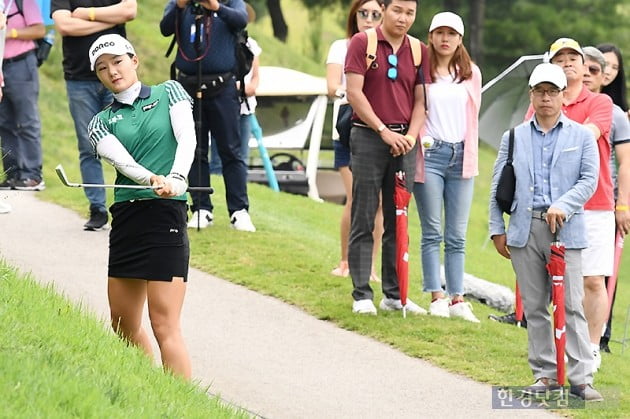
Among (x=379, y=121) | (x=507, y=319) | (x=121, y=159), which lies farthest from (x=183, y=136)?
(x=507, y=319)

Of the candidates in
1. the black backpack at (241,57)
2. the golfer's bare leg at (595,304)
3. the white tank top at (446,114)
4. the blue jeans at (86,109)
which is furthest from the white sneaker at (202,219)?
the golfer's bare leg at (595,304)

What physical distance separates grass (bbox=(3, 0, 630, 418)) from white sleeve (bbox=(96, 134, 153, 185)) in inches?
69.5

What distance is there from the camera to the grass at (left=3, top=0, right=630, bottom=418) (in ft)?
28.8

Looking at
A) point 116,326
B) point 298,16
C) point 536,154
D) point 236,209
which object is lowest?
point 298,16

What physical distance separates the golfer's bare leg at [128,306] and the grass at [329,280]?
1.78 m

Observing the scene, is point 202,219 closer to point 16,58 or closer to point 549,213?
point 16,58

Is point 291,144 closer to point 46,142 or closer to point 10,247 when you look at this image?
point 46,142

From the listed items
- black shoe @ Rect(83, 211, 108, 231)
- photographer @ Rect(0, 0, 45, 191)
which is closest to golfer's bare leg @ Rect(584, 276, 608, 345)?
black shoe @ Rect(83, 211, 108, 231)

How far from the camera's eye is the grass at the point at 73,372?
5262mm

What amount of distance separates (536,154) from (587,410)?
1.50 meters

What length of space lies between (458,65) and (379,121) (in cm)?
87

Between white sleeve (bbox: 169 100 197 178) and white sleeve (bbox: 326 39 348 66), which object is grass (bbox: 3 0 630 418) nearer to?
white sleeve (bbox: 326 39 348 66)

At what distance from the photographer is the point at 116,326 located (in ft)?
23.7

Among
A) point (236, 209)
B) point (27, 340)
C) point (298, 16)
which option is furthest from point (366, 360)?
point (298, 16)
